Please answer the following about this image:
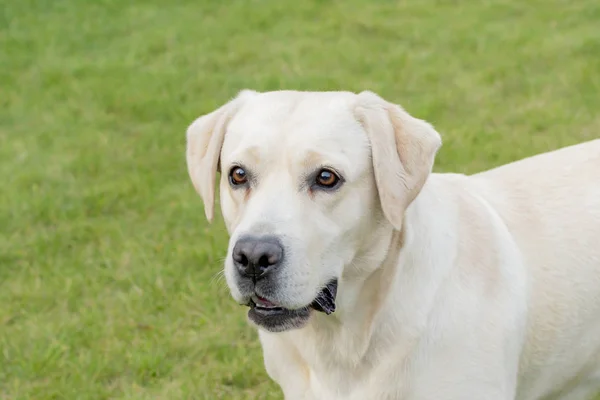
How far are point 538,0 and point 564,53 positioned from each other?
5.73 feet

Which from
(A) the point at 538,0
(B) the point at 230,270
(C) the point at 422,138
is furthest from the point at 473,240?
(A) the point at 538,0

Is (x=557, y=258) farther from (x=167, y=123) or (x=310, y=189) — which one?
(x=167, y=123)

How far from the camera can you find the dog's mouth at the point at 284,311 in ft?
9.75

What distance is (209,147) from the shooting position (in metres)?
3.27

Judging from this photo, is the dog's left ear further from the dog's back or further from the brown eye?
the dog's back

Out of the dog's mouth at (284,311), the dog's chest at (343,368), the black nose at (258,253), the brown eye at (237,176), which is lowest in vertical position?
the dog's chest at (343,368)

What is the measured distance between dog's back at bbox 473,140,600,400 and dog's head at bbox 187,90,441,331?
71 centimetres

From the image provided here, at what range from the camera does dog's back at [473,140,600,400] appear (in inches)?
134

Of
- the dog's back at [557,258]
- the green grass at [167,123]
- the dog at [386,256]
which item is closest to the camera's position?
the dog at [386,256]

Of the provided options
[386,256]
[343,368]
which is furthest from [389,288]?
[343,368]

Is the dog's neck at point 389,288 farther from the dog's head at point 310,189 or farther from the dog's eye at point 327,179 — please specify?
the dog's eye at point 327,179

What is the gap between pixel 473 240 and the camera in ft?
10.8

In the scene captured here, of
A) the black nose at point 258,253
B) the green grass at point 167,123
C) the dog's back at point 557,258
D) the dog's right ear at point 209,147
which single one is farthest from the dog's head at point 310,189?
the green grass at point 167,123

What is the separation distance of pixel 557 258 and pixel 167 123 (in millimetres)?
4439
